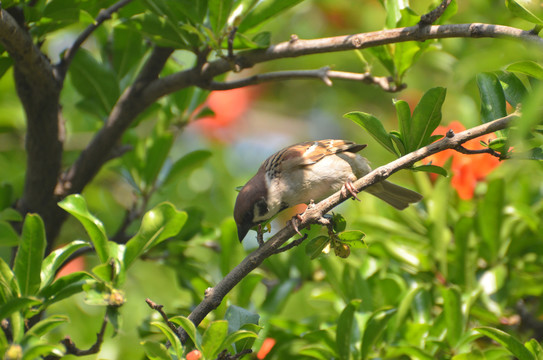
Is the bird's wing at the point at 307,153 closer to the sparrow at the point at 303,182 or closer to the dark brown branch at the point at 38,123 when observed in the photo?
the sparrow at the point at 303,182

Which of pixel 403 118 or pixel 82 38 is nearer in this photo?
pixel 403 118

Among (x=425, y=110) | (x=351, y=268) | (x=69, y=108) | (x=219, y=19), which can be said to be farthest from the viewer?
(x=69, y=108)

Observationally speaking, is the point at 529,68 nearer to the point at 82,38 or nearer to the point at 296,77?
the point at 296,77

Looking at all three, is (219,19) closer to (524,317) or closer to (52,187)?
(52,187)

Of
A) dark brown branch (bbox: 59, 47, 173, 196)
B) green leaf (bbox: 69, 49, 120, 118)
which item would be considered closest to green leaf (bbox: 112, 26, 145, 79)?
green leaf (bbox: 69, 49, 120, 118)

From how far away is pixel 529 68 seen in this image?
159cm

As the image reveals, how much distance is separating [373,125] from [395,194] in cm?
99

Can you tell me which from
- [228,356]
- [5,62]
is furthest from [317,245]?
[5,62]

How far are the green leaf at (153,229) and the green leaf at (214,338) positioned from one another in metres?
0.45

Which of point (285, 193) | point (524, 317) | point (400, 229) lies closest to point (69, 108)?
point (285, 193)

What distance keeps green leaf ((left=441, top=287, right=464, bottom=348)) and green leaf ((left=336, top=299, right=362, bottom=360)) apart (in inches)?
14.2

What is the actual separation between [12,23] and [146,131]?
10.9 ft

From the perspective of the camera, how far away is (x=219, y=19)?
210 cm

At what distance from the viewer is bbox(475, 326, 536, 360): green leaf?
174cm
